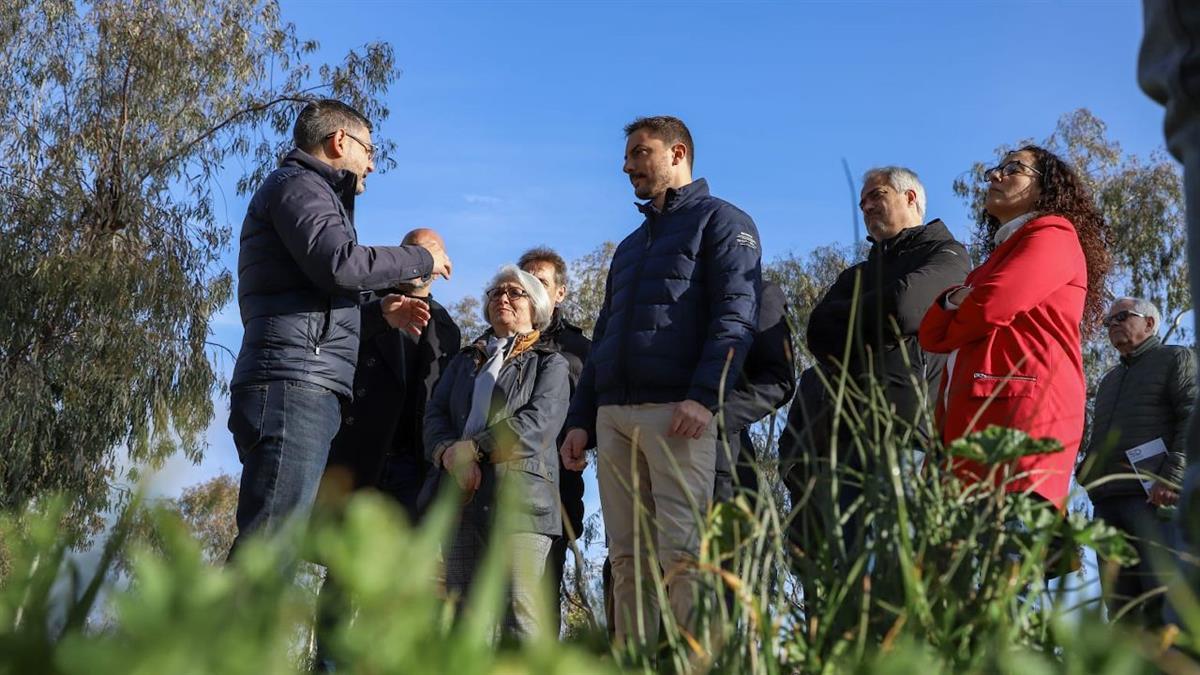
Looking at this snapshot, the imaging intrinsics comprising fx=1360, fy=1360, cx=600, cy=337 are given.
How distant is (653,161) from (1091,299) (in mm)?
1375

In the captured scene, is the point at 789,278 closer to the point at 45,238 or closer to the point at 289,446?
the point at 45,238

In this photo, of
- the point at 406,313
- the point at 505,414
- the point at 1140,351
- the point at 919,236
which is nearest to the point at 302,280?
the point at 406,313

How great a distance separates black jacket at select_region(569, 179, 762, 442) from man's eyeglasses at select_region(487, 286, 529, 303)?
70 centimetres

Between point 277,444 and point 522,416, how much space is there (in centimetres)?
115

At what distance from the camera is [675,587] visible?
121 inches

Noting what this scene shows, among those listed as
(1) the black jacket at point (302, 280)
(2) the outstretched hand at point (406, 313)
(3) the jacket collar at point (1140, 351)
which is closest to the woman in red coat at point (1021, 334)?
(1) the black jacket at point (302, 280)

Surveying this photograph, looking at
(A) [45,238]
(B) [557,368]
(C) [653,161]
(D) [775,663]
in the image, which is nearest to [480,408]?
(B) [557,368]

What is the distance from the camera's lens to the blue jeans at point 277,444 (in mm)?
3396

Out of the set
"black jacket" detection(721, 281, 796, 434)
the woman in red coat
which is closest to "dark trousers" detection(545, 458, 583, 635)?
"black jacket" detection(721, 281, 796, 434)

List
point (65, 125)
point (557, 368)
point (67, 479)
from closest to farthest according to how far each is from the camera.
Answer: point (557, 368)
point (67, 479)
point (65, 125)

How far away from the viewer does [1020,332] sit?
319 cm

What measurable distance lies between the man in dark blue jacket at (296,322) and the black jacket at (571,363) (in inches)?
38.9

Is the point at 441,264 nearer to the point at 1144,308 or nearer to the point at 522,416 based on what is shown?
the point at 522,416

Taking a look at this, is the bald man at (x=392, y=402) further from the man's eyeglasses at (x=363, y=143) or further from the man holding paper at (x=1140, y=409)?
the man holding paper at (x=1140, y=409)
